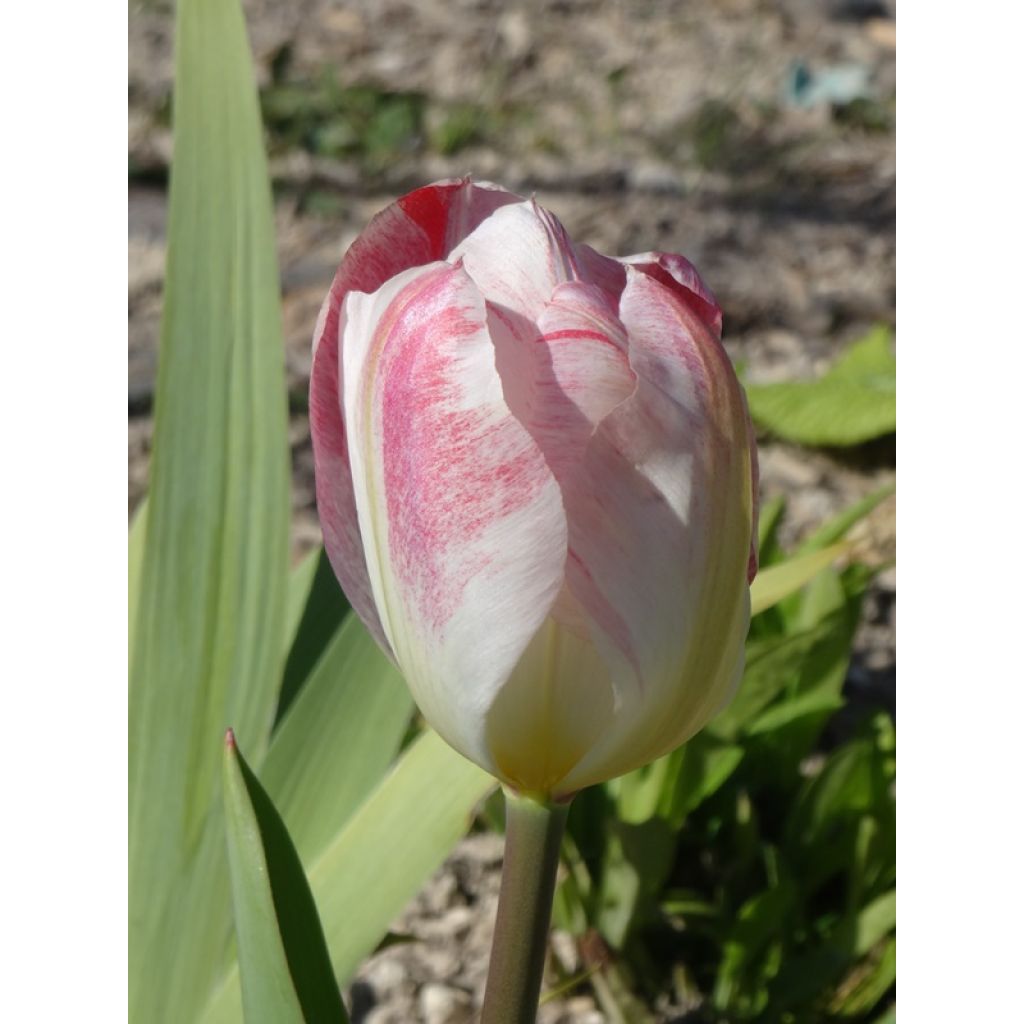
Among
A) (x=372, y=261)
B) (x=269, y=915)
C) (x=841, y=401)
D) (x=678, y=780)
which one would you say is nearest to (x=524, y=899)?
(x=269, y=915)

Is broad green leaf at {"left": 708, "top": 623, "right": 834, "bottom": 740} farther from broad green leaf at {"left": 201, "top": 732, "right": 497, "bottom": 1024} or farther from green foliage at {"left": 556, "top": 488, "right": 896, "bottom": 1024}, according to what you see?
broad green leaf at {"left": 201, "top": 732, "right": 497, "bottom": 1024}

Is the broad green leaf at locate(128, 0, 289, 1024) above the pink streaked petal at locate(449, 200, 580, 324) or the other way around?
the other way around

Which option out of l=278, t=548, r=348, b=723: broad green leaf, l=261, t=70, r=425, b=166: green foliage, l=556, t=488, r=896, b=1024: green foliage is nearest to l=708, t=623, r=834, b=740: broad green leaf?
l=556, t=488, r=896, b=1024: green foliage

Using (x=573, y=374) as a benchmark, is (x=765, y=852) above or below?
below

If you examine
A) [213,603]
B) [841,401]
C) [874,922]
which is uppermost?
[213,603]

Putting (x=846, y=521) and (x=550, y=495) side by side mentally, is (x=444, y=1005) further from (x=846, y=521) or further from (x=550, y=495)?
(x=550, y=495)
